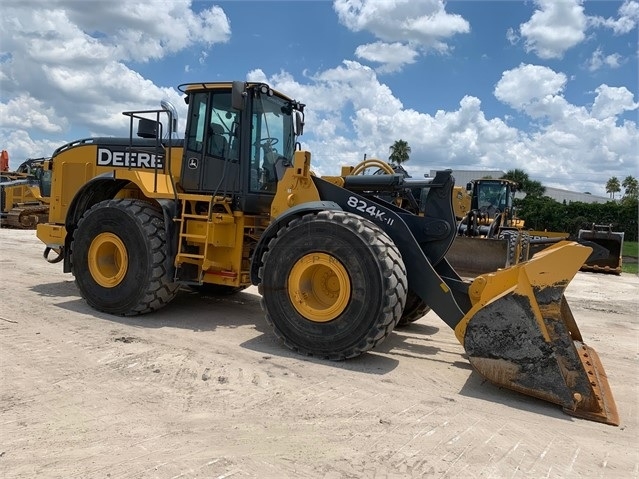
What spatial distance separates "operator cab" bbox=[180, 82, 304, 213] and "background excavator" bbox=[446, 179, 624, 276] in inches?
237

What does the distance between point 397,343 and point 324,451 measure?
8.67ft

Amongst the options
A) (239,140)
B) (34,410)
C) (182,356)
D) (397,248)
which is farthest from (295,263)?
(34,410)

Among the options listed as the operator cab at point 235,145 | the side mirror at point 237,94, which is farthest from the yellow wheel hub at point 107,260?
the side mirror at point 237,94

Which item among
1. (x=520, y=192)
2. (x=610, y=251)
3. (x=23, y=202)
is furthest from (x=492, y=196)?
(x=520, y=192)

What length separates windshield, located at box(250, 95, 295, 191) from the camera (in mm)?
6246

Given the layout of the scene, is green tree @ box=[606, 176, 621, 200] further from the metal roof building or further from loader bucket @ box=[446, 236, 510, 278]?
loader bucket @ box=[446, 236, 510, 278]

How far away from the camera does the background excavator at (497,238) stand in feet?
35.9

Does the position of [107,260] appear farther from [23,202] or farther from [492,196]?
[23,202]

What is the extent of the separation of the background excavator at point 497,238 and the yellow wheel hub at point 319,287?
6.31 metres

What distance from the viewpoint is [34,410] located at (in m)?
3.59

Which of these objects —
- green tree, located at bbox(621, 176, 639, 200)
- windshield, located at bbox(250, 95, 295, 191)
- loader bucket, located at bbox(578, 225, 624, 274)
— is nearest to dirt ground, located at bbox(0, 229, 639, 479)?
windshield, located at bbox(250, 95, 295, 191)

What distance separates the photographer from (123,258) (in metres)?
6.33

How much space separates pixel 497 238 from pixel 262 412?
32.2 ft

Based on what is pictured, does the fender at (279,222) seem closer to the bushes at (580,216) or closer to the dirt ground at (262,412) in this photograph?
the dirt ground at (262,412)
